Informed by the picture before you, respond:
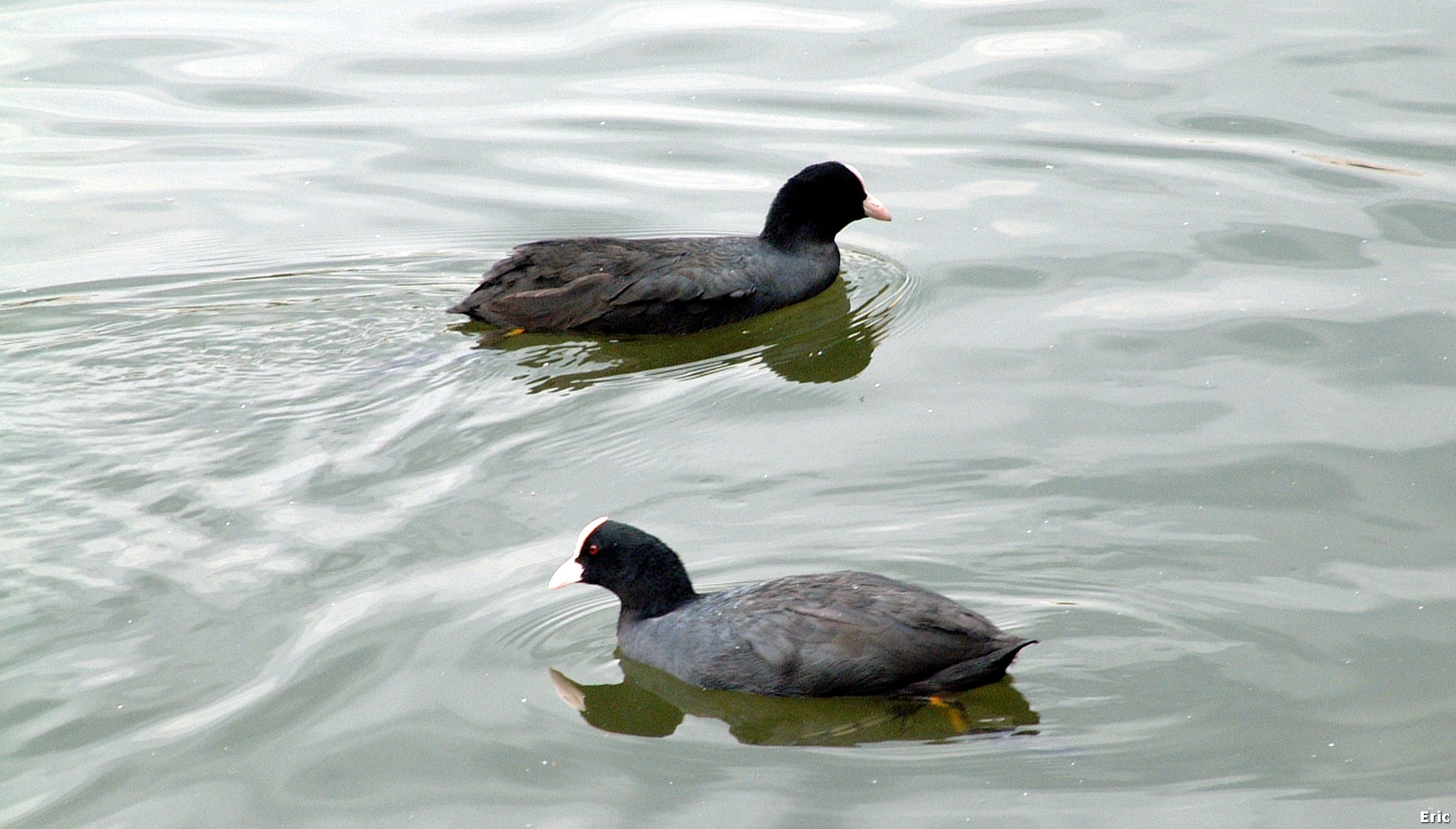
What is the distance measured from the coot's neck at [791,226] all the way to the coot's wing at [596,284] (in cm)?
45

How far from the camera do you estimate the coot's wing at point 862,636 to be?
17.2 feet

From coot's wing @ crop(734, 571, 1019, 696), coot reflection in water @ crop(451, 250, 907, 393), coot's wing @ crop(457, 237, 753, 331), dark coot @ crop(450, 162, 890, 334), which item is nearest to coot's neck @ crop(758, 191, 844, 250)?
dark coot @ crop(450, 162, 890, 334)

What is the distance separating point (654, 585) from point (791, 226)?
12.5 feet

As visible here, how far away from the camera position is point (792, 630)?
5.40 m

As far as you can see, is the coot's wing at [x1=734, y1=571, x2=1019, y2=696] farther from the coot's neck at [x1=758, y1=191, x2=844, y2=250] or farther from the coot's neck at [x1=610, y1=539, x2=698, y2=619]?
the coot's neck at [x1=758, y1=191, x2=844, y2=250]

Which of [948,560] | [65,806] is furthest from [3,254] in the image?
[948,560]

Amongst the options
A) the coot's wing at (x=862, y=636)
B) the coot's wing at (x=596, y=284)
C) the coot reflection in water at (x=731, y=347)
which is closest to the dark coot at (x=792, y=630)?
the coot's wing at (x=862, y=636)

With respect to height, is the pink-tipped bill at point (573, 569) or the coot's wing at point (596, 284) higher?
the coot's wing at point (596, 284)

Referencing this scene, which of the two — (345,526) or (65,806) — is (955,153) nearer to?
(345,526)

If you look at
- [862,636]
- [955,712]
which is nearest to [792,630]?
[862,636]

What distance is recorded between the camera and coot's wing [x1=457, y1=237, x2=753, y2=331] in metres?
8.48

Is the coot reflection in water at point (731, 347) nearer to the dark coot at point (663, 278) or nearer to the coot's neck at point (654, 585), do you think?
the dark coot at point (663, 278)

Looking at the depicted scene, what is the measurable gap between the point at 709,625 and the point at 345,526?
1.67m

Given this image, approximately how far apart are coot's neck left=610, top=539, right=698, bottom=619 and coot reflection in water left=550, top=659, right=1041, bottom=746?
224mm
